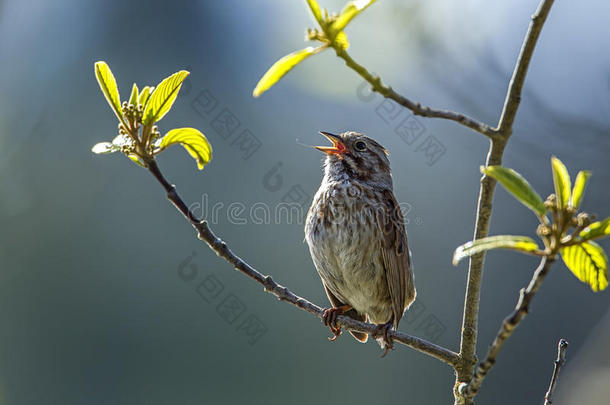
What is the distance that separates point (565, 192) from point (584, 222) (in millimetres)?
79

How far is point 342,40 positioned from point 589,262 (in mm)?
801

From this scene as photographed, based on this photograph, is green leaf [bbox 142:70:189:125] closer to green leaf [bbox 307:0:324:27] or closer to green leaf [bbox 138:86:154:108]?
green leaf [bbox 138:86:154:108]

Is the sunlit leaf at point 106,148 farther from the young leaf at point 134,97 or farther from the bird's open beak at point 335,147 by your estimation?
the bird's open beak at point 335,147

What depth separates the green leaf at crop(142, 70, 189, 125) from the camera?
189 cm

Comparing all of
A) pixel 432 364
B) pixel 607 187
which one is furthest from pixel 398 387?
pixel 607 187

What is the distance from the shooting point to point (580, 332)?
26.1 feet

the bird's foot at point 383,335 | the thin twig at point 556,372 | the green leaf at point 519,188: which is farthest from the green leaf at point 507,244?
the bird's foot at point 383,335

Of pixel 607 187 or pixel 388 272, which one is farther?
pixel 607 187

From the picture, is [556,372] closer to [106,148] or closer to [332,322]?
[106,148]

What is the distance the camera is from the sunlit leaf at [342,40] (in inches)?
60.4

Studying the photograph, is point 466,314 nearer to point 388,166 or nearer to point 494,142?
point 494,142

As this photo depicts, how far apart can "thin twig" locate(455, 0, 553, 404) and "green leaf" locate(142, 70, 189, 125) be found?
3.05 feet

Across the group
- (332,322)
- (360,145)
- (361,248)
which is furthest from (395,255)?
(360,145)

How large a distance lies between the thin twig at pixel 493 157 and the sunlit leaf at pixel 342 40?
462mm
